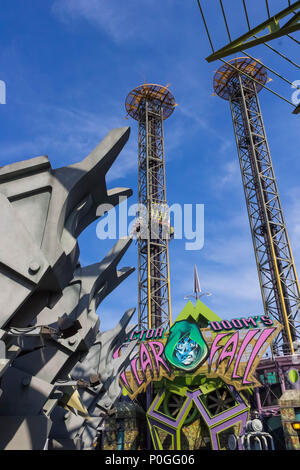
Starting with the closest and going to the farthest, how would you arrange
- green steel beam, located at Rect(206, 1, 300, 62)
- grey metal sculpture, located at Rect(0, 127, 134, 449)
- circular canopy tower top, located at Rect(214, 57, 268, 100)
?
1. green steel beam, located at Rect(206, 1, 300, 62)
2. grey metal sculpture, located at Rect(0, 127, 134, 449)
3. circular canopy tower top, located at Rect(214, 57, 268, 100)

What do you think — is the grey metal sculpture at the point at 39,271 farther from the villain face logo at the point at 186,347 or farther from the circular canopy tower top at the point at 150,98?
the circular canopy tower top at the point at 150,98

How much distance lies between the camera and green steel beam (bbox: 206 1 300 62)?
6098 millimetres

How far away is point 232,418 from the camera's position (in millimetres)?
32219

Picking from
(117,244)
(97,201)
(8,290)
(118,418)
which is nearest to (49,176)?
(97,201)

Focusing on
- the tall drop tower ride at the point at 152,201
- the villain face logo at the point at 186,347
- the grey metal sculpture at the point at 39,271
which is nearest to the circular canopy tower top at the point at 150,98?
the tall drop tower ride at the point at 152,201

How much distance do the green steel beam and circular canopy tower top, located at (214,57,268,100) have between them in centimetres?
5102

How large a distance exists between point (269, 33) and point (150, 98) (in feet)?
194

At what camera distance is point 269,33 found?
6387mm

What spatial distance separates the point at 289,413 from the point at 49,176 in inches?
1190

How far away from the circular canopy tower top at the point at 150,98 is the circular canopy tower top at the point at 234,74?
7.97 metres

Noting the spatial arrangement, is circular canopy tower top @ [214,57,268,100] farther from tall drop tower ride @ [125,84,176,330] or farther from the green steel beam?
the green steel beam

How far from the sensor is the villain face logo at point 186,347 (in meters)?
33.1

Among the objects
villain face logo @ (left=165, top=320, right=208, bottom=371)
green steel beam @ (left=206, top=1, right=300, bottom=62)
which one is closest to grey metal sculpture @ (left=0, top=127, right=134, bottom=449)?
green steel beam @ (left=206, top=1, right=300, bottom=62)

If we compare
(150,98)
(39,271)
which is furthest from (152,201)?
(39,271)
